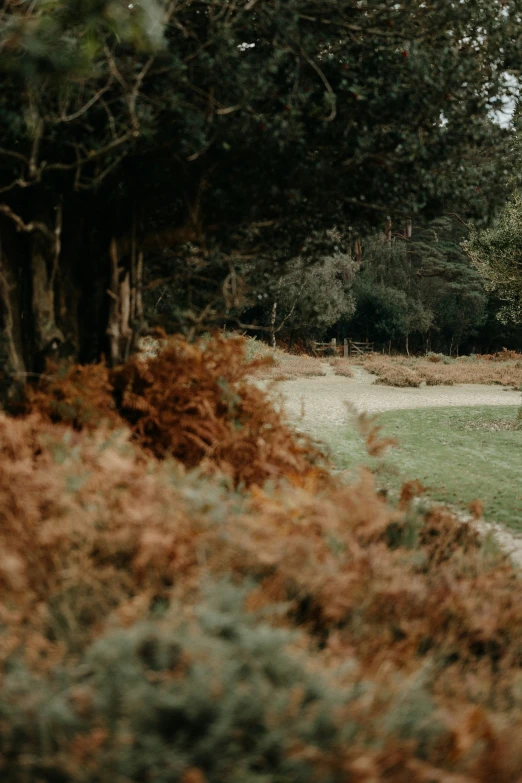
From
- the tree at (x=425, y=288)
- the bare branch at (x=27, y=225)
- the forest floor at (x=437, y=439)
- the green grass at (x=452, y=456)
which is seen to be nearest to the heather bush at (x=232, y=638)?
the forest floor at (x=437, y=439)

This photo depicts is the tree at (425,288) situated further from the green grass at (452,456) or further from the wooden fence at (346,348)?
the green grass at (452,456)

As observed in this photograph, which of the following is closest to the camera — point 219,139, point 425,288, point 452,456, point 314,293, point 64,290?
point 219,139

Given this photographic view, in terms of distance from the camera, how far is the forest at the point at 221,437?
2238 mm

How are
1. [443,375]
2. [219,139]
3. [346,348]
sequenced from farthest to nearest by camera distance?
[346,348] → [443,375] → [219,139]

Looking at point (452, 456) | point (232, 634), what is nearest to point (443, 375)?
point (452, 456)

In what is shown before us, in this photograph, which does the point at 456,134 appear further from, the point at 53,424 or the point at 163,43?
the point at 53,424

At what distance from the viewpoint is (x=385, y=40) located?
18.4 ft

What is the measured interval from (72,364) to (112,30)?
8.52 ft

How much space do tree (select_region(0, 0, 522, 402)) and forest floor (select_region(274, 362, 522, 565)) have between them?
1.86 metres

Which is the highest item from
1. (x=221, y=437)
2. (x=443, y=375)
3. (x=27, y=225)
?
(x=27, y=225)

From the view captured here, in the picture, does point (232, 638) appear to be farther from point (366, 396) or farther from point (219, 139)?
point (366, 396)

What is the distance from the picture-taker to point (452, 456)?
11586mm

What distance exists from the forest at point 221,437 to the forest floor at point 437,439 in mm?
184

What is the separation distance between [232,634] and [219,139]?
4.02 m
